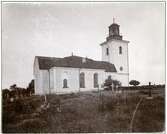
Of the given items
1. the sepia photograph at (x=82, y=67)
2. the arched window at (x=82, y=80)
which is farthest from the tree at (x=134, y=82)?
the arched window at (x=82, y=80)

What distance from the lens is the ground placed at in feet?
7.07

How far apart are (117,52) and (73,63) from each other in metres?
0.44

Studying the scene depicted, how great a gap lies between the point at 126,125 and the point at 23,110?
90cm

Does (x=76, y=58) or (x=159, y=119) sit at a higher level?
(x=76, y=58)

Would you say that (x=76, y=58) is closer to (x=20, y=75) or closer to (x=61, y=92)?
(x=61, y=92)

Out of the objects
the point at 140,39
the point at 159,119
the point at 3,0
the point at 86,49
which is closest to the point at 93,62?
the point at 86,49

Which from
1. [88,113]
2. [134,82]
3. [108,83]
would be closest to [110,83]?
[108,83]

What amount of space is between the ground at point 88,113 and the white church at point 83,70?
0.27ft

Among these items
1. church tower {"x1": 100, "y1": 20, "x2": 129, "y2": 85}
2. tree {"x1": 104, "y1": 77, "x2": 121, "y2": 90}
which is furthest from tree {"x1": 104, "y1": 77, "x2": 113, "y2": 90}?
church tower {"x1": 100, "y1": 20, "x2": 129, "y2": 85}

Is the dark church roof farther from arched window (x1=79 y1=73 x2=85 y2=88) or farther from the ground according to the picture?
the ground

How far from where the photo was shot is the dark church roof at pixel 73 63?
2.21 metres

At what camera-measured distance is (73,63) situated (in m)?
Answer: 2.29

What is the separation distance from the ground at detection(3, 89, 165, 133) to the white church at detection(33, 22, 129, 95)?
0.08 m

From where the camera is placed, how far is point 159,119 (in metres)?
2.25
